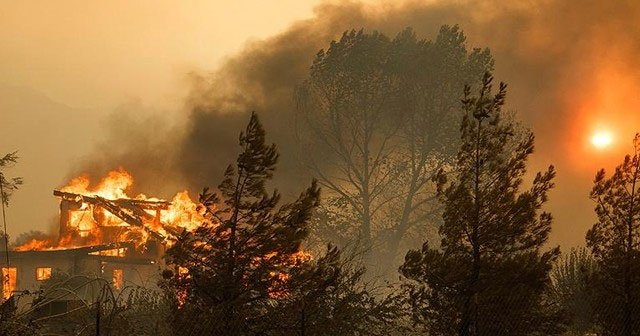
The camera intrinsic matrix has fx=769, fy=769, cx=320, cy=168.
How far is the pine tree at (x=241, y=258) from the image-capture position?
36.1 feet

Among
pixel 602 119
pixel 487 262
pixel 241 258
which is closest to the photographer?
pixel 241 258

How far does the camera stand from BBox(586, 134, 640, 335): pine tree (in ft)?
47.4

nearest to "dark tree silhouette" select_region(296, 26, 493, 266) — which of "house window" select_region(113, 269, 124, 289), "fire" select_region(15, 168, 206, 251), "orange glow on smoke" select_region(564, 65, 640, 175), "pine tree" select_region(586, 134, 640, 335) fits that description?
"fire" select_region(15, 168, 206, 251)

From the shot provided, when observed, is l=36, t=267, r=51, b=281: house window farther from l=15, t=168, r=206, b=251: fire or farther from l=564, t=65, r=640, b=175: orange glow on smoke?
l=564, t=65, r=640, b=175: orange glow on smoke

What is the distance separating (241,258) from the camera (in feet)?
36.7

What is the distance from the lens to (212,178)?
42531mm

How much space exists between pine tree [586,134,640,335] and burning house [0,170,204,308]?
64.0 feet

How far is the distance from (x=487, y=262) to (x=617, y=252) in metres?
3.63

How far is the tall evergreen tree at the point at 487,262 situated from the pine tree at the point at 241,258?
2063mm

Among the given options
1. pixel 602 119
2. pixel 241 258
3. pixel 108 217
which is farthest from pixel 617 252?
pixel 602 119

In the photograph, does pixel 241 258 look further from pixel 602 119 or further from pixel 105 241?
pixel 602 119

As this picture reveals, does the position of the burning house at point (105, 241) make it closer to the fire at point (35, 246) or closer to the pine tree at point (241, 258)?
the fire at point (35, 246)

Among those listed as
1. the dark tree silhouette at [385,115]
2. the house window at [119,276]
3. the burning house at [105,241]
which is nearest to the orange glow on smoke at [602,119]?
Result: the dark tree silhouette at [385,115]

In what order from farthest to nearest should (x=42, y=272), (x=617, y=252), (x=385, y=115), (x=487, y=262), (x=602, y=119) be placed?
1. (x=602, y=119)
2. (x=385, y=115)
3. (x=42, y=272)
4. (x=617, y=252)
5. (x=487, y=262)
